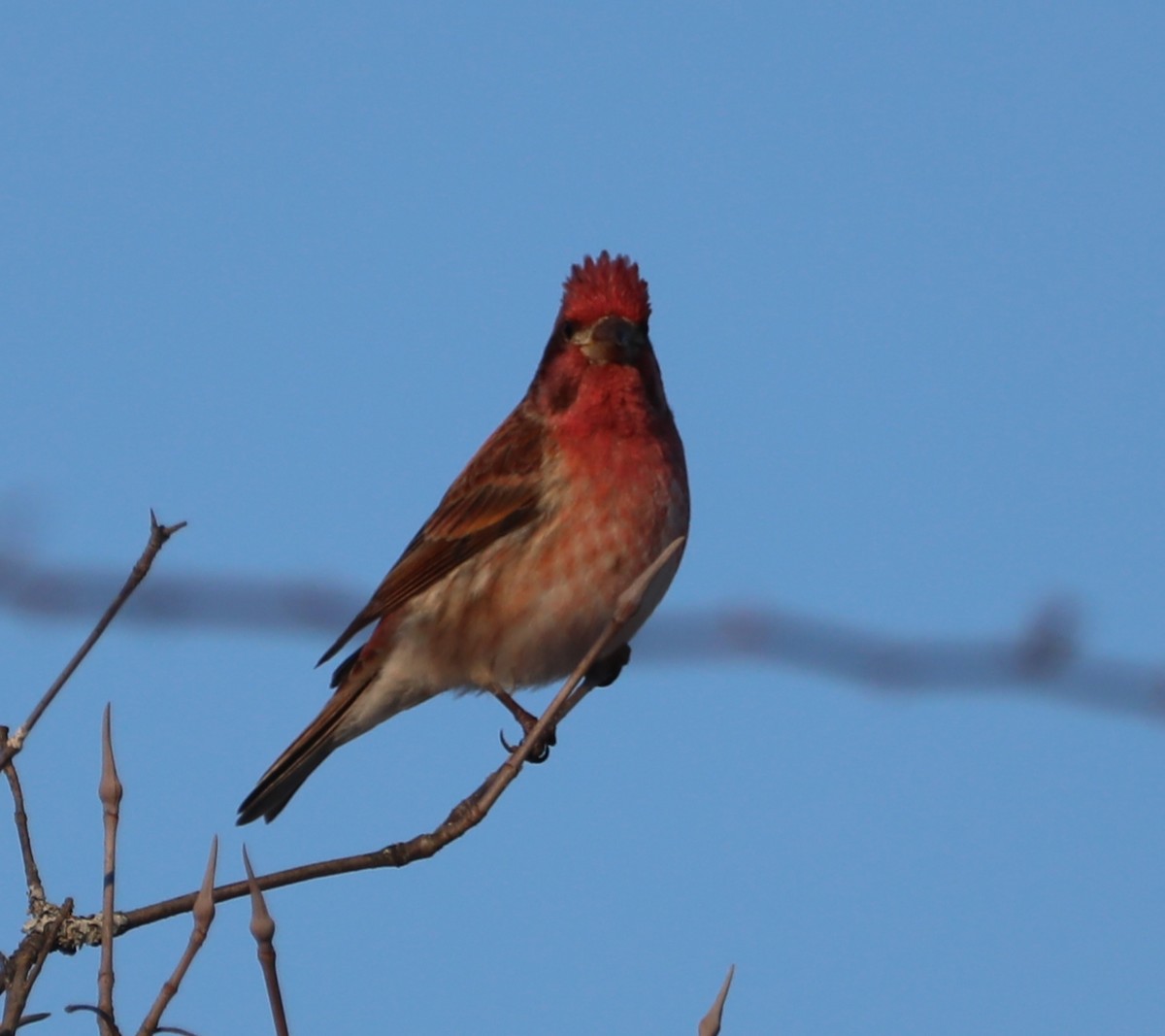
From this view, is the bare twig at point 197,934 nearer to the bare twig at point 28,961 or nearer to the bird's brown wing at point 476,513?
the bare twig at point 28,961

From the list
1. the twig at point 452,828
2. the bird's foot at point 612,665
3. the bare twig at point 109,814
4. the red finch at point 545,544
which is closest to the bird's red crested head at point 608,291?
the red finch at point 545,544

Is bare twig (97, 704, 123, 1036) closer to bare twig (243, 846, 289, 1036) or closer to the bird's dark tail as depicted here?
bare twig (243, 846, 289, 1036)

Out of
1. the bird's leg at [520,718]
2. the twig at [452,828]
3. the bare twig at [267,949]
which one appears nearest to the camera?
the bare twig at [267,949]

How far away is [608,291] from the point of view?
7746 millimetres

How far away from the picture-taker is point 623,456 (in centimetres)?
757

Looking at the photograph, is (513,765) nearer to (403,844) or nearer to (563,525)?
(403,844)

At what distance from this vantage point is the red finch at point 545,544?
24.5ft

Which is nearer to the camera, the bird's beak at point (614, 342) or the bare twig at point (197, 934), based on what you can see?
the bare twig at point (197, 934)

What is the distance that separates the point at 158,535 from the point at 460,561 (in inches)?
165

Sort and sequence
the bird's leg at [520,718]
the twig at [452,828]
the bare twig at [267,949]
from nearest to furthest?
the bare twig at [267,949] → the twig at [452,828] → the bird's leg at [520,718]

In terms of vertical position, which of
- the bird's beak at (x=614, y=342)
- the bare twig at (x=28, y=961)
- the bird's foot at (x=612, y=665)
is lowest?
the bare twig at (x=28, y=961)

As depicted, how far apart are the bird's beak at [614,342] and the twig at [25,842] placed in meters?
4.07

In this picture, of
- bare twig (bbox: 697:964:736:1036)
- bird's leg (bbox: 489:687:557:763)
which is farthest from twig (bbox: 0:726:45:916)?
bird's leg (bbox: 489:687:557:763)

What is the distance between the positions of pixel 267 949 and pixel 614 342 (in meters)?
4.87
